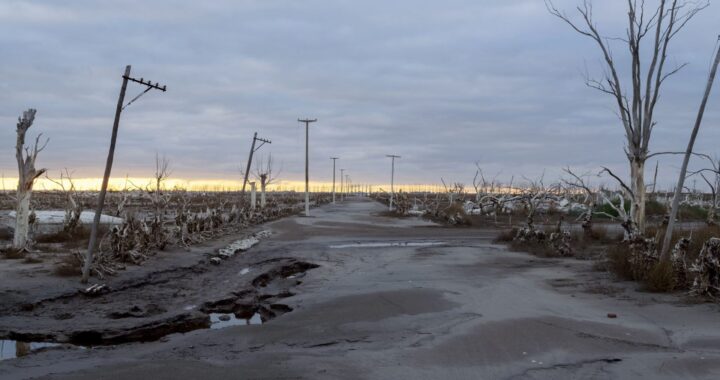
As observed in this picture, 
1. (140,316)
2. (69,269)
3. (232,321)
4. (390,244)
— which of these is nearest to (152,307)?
(140,316)

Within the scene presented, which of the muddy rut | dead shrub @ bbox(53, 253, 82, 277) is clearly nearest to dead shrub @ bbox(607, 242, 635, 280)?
the muddy rut

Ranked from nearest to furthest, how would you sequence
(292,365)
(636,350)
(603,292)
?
(292,365) → (636,350) → (603,292)

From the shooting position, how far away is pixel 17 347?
8547 millimetres

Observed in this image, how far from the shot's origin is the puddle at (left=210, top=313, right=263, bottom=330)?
10094mm

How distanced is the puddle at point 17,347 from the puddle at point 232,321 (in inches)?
98.3

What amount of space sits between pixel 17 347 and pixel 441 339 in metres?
6.20

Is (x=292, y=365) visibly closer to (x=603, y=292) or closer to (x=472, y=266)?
(x=603, y=292)

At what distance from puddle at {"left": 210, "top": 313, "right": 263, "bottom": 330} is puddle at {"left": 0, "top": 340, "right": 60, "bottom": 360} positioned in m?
2.50

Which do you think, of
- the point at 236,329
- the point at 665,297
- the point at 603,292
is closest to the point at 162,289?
the point at 236,329

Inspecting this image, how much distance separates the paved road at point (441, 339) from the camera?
6.79 meters

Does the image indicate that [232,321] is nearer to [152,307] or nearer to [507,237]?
[152,307]

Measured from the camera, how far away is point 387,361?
714cm

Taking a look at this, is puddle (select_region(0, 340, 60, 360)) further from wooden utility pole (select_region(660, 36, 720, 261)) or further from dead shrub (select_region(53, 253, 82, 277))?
wooden utility pole (select_region(660, 36, 720, 261))

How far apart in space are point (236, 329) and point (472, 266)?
30.6ft
